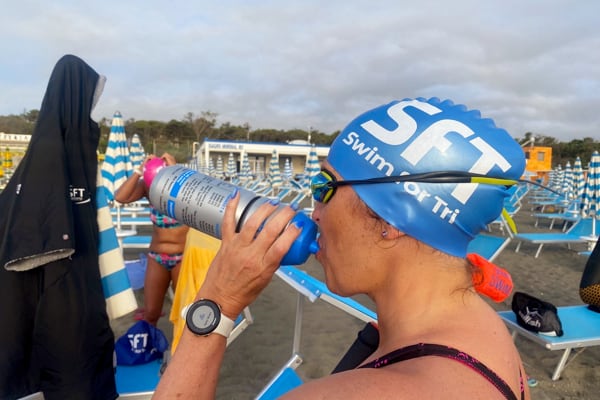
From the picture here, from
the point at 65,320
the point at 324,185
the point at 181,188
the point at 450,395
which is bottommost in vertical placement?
the point at 65,320

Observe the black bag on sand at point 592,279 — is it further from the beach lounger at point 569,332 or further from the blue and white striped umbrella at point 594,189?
the blue and white striped umbrella at point 594,189

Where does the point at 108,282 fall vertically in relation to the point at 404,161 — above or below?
below

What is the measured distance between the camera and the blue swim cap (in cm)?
91

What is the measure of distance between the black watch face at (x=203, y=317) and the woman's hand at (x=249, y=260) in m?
0.02

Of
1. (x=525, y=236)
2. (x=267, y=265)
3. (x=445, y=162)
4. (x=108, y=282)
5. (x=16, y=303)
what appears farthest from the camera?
(x=525, y=236)

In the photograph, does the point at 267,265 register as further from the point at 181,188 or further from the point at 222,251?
the point at 181,188

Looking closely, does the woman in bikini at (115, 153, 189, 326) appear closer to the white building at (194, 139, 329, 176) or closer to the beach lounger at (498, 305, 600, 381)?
the beach lounger at (498, 305, 600, 381)

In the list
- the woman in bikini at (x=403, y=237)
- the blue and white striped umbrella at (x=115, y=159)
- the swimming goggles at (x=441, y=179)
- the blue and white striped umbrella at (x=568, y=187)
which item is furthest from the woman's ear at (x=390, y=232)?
the blue and white striped umbrella at (x=568, y=187)

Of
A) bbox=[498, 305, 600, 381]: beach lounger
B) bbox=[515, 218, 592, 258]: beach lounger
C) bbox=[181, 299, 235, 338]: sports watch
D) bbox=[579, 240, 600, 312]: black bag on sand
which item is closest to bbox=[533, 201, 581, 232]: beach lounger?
bbox=[515, 218, 592, 258]: beach lounger

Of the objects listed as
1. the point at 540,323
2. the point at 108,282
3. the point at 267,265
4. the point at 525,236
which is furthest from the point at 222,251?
the point at 525,236

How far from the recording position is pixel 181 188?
153 centimetres

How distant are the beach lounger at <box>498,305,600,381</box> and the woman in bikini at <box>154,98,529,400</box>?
287 cm

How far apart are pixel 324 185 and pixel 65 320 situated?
63.1 inches

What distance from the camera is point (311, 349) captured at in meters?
4.14
